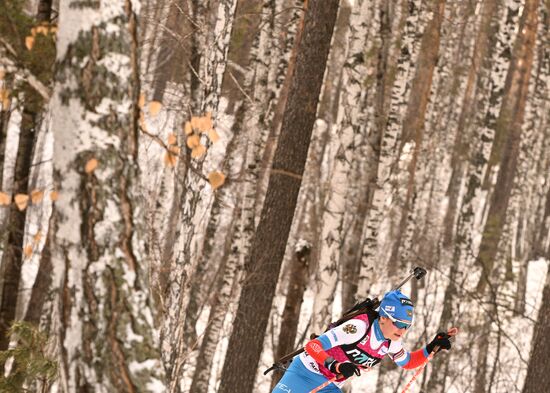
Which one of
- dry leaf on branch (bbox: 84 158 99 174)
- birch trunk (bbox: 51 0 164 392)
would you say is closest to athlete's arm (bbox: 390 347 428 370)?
birch trunk (bbox: 51 0 164 392)

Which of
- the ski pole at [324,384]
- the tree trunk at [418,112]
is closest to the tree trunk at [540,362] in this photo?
the ski pole at [324,384]

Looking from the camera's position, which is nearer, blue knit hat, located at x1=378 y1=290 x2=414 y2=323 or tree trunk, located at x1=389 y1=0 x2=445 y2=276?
blue knit hat, located at x1=378 y1=290 x2=414 y2=323

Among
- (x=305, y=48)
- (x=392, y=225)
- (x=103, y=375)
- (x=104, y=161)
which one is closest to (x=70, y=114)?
(x=104, y=161)

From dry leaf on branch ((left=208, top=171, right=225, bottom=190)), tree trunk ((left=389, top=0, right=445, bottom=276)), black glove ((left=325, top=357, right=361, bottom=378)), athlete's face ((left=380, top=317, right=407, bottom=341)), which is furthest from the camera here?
tree trunk ((left=389, top=0, right=445, bottom=276))

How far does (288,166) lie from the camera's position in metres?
8.23

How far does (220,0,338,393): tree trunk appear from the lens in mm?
8195

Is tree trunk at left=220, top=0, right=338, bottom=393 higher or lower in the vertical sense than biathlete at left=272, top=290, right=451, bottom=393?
higher

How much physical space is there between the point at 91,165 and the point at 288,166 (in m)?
5.11

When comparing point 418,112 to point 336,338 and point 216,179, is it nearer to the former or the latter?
point 336,338

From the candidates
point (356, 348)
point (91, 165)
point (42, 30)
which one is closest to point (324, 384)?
point (356, 348)

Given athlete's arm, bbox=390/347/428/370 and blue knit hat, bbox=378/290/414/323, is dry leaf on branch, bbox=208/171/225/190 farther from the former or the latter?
athlete's arm, bbox=390/347/428/370

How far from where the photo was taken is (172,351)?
24.1ft

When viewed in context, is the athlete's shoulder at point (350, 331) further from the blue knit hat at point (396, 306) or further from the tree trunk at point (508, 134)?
the tree trunk at point (508, 134)

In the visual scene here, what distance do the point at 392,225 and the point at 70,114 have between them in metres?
19.7
